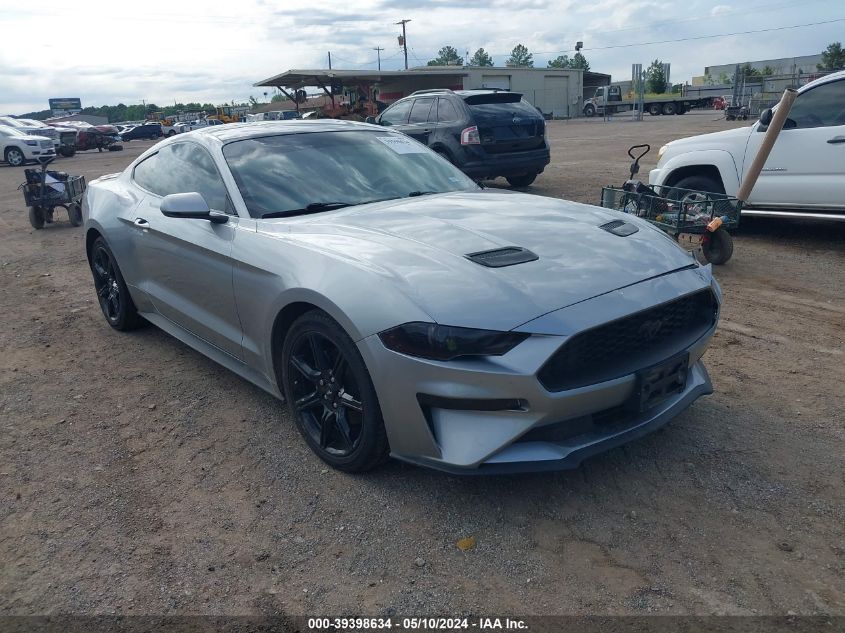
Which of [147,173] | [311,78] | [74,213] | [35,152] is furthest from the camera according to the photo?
[311,78]

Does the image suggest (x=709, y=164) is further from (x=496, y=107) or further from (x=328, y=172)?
(x=328, y=172)

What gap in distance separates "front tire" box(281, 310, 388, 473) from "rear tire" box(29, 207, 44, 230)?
380 inches

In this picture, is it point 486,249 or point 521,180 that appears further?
point 521,180

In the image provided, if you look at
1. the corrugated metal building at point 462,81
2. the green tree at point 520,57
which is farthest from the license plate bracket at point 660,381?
the green tree at point 520,57

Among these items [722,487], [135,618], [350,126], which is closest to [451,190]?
[350,126]

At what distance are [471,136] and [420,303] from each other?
8.35 metres

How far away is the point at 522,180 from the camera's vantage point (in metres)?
12.0

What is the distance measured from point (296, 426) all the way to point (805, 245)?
19.7 feet

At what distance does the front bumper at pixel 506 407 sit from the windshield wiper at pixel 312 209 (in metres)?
1.23

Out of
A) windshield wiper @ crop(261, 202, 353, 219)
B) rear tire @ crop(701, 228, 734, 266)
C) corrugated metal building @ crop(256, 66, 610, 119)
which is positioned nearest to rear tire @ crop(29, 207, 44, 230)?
windshield wiper @ crop(261, 202, 353, 219)

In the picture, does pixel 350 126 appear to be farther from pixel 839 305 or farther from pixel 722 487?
pixel 839 305

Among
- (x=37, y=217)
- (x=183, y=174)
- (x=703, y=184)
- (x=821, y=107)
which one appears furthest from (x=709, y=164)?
(x=37, y=217)

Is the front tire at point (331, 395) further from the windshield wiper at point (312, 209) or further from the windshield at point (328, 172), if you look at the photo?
the windshield at point (328, 172)

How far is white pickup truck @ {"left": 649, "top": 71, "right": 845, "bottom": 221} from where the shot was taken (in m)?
6.80
